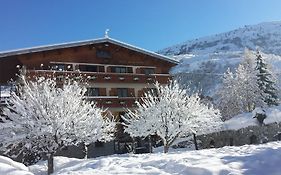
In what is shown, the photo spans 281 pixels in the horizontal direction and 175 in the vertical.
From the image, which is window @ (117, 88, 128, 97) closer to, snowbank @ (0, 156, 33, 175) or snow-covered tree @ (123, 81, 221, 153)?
snow-covered tree @ (123, 81, 221, 153)

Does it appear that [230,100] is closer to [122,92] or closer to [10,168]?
[122,92]

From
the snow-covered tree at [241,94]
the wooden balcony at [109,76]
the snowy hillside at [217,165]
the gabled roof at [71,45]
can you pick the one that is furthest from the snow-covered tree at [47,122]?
the snow-covered tree at [241,94]

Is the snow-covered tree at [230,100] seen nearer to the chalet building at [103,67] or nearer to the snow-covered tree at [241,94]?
the snow-covered tree at [241,94]

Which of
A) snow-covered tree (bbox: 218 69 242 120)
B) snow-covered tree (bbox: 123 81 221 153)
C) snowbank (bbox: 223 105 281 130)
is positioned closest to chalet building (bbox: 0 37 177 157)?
snow-covered tree (bbox: 123 81 221 153)

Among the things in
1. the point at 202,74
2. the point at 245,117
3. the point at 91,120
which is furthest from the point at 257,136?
the point at 202,74

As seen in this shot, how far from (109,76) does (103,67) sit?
1.57 meters

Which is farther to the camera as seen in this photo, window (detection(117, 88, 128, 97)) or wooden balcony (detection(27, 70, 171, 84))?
window (detection(117, 88, 128, 97))

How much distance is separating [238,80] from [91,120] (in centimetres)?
3418

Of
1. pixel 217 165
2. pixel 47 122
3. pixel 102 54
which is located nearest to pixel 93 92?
pixel 102 54

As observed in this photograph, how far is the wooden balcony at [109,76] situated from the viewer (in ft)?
117

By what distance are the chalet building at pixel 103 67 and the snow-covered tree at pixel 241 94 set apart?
14703 mm

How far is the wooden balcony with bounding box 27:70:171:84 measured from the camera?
35.8 m

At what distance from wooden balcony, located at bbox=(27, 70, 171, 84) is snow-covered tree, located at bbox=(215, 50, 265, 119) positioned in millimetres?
14806

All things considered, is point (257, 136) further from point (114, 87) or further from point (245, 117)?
point (114, 87)
